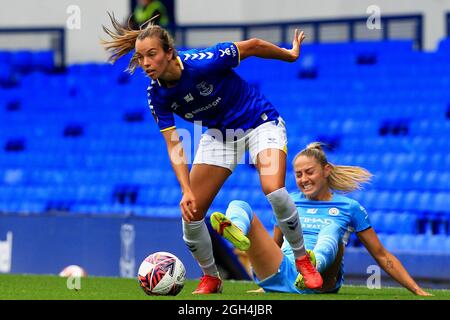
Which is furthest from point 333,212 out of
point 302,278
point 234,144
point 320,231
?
point 234,144

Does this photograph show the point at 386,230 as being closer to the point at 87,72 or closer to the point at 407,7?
the point at 407,7

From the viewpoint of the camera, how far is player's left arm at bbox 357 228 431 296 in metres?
7.00

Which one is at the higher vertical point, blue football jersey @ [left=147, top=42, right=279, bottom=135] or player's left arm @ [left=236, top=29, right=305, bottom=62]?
player's left arm @ [left=236, top=29, right=305, bottom=62]

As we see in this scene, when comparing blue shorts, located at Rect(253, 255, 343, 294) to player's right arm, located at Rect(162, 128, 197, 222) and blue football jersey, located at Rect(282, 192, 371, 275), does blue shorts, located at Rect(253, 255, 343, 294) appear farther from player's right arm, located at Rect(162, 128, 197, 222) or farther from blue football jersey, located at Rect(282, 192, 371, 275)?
player's right arm, located at Rect(162, 128, 197, 222)

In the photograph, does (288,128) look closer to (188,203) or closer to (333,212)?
(333,212)

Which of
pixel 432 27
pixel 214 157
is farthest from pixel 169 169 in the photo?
pixel 214 157

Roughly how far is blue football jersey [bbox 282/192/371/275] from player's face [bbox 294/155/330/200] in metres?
0.09

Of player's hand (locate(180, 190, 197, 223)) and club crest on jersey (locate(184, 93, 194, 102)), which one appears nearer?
player's hand (locate(180, 190, 197, 223))

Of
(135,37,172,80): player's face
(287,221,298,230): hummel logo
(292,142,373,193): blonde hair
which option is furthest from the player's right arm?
(292,142,373,193): blonde hair

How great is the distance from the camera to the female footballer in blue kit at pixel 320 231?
700 cm

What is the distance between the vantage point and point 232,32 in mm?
16500

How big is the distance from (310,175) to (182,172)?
1051 millimetres

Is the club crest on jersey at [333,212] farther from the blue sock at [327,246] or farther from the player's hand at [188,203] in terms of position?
the player's hand at [188,203]
